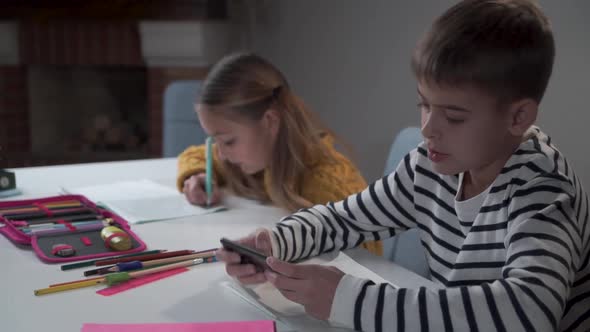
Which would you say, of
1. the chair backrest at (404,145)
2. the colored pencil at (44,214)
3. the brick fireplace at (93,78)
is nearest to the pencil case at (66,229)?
the colored pencil at (44,214)

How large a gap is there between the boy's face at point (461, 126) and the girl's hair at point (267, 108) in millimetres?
532

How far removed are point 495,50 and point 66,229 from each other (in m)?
0.73

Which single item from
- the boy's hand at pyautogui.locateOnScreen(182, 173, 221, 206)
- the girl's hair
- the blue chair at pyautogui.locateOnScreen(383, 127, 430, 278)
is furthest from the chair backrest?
the boy's hand at pyautogui.locateOnScreen(182, 173, 221, 206)

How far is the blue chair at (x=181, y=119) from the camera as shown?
2059mm

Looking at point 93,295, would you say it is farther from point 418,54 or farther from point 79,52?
point 79,52

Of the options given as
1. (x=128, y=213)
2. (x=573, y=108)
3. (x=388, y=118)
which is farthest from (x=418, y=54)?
(x=388, y=118)

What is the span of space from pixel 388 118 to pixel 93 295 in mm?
1836

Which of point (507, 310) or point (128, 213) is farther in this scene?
point (128, 213)

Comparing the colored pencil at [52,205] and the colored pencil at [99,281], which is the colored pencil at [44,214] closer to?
the colored pencil at [52,205]

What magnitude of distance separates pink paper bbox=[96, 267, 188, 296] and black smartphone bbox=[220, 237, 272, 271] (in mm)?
93

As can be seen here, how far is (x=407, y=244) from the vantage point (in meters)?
1.25

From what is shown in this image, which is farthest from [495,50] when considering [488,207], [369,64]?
[369,64]

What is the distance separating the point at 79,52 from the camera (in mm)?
3258

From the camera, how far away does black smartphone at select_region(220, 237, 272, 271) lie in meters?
0.81
